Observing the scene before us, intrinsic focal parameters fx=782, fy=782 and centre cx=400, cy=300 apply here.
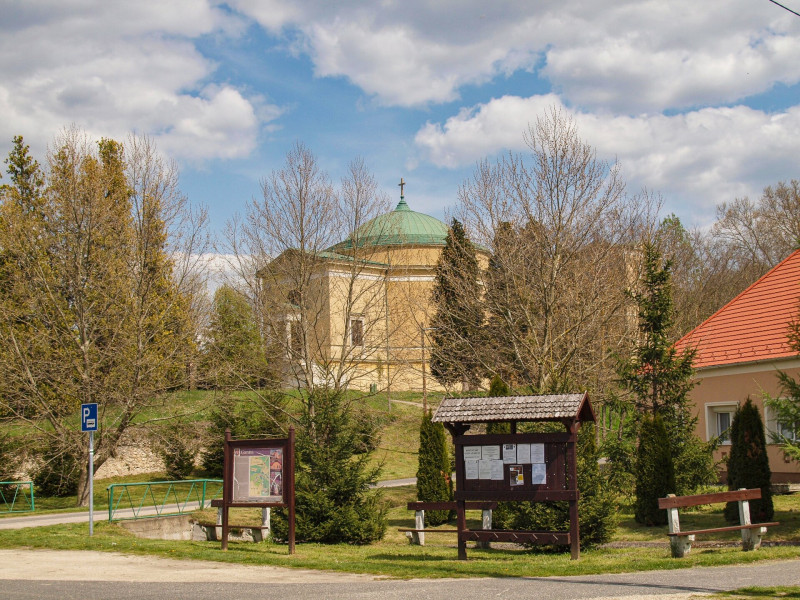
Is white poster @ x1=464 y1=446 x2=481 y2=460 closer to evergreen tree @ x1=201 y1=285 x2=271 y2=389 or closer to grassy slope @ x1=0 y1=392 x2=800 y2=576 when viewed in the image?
grassy slope @ x1=0 y1=392 x2=800 y2=576

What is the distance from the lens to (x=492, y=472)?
13.0 m

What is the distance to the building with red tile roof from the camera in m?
21.5

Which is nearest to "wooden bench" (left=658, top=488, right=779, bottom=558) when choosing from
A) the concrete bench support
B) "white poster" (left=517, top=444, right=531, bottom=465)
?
"white poster" (left=517, top=444, right=531, bottom=465)

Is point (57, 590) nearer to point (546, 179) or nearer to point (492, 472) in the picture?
point (492, 472)

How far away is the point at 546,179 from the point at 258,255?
10.1 m

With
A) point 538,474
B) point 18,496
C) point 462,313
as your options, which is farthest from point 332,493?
point 18,496

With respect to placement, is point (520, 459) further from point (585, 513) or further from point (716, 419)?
point (716, 419)

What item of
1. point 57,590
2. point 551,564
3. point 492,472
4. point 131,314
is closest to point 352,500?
point 492,472

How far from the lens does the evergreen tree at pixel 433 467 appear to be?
21938mm

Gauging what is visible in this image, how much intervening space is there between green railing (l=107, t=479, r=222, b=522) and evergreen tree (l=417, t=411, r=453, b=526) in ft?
19.5

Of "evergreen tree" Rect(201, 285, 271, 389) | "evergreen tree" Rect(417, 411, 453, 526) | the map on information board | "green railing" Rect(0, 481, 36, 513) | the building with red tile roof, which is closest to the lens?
the map on information board

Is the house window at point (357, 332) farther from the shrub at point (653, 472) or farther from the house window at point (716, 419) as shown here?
the shrub at point (653, 472)

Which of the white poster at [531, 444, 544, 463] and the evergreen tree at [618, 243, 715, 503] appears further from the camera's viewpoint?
the evergreen tree at [618, 243, 715, 503]

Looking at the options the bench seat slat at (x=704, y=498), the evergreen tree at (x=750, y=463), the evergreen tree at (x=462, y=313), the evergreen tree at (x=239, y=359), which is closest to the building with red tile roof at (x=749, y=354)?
the evergreen tree at (x=750, y=463)
